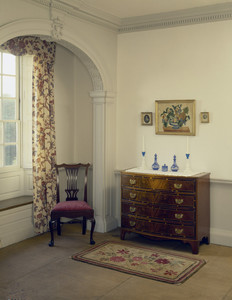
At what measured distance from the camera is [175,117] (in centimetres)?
591

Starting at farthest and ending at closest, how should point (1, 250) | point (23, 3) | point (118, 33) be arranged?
point (118, 33), point (1, 250), point (23, 3)

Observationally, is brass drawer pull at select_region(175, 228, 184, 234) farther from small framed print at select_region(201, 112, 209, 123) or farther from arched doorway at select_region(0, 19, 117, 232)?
small framed print at select_region(201, 112, 209, 123)

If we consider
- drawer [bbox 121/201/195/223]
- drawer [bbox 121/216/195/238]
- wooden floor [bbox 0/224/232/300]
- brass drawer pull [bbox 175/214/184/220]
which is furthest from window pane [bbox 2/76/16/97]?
brass drawer pull [bbox 175/214/184/220]

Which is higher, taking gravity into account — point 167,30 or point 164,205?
point 167,30

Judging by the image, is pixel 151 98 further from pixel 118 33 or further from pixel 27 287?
pixel 27 287

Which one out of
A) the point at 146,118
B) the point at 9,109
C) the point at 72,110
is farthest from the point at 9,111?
the point at 146,118

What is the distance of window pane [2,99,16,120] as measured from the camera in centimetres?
605

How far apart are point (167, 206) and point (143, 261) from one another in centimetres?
84

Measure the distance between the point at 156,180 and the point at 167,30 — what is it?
223 centimetres

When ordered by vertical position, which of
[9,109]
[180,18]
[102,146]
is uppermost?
[180,18]

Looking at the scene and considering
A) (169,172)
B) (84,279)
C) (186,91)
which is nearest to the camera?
(84,279)

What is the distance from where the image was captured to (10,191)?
6.16 metres

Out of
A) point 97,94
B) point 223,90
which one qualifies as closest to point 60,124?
point 97,94

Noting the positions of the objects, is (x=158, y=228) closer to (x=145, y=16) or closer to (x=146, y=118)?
(x=146, y=118)
